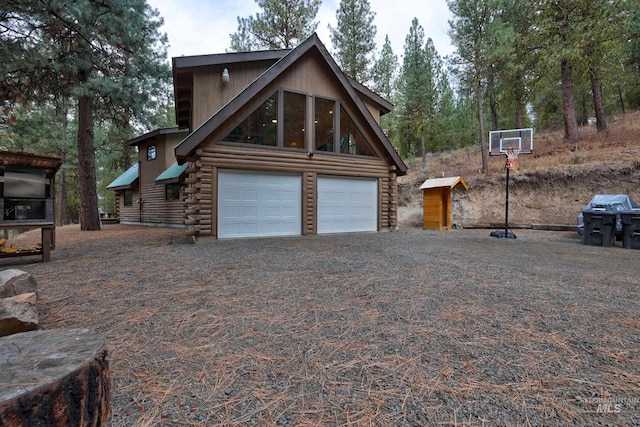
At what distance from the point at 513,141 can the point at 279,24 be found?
13.6 m

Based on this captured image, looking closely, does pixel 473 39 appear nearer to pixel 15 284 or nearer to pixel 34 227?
pixel 34 227

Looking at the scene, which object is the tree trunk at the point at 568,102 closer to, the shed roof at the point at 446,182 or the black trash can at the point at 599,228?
the shed roof at the point at 446,182

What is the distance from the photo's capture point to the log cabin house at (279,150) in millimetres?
7262

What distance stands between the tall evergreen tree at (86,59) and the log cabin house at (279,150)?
150 centimetres

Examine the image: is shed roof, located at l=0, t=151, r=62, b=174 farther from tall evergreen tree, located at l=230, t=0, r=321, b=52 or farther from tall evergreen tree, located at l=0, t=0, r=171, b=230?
tall evergreen tree, located at l=230, t=0, r=321, b=52

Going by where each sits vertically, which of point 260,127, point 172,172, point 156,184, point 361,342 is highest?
point 260,127

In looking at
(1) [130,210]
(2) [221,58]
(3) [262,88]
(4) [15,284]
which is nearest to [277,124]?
(3) [262,88]

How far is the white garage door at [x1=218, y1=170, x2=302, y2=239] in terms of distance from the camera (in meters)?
7.48

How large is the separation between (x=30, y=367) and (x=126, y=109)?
11583 millimetres

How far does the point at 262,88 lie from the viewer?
7566mm

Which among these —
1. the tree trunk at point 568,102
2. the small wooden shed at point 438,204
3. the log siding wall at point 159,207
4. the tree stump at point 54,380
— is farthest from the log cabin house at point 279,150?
the tree trunk at point 568,102

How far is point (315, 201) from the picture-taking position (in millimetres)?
8680

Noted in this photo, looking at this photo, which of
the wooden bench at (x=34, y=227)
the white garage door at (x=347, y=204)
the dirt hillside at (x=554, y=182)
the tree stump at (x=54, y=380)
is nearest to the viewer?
the tree stump at (x=54, y=380)

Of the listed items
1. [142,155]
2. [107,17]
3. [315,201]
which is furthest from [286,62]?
[142,155]
